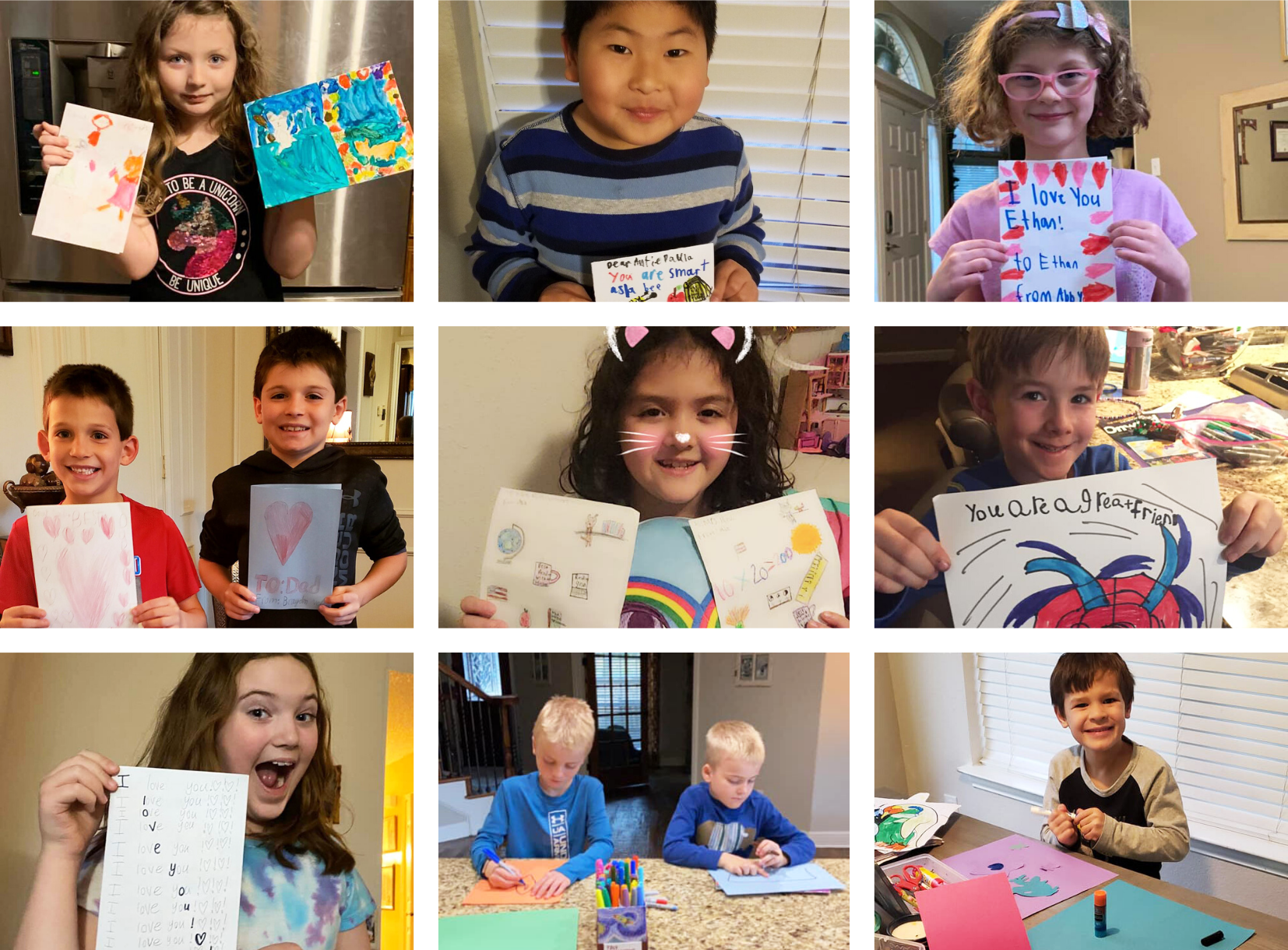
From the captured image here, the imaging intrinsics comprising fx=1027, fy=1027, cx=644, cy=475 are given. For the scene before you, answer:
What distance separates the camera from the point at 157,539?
114cm

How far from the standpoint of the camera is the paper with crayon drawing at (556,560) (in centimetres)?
115

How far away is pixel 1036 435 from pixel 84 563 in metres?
1.08

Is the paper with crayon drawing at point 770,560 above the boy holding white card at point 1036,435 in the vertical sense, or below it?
below

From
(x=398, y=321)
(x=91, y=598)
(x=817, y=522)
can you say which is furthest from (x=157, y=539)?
(x=817, y=522)

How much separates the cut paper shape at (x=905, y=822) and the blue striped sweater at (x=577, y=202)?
684 mm

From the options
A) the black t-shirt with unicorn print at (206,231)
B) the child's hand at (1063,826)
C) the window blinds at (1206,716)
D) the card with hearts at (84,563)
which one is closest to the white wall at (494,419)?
the black t-shirt with unicorn print at (206,231)

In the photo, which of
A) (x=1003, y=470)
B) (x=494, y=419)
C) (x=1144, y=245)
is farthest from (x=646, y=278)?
(x=1144, y=245)

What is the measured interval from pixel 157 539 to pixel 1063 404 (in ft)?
3.39

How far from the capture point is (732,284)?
3.85 ft

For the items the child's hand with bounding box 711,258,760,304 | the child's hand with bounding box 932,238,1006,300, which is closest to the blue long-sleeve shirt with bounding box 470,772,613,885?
the child's hand with bounding box 711,258,760,304

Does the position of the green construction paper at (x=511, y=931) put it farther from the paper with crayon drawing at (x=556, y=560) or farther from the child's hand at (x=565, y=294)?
the child's hand at (x=565, y=294)

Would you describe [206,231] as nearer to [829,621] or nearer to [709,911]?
[829,621]

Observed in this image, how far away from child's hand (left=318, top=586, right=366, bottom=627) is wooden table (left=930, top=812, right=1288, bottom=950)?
72cm

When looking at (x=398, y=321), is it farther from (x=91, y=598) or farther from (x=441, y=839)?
(x=441, y=839)
